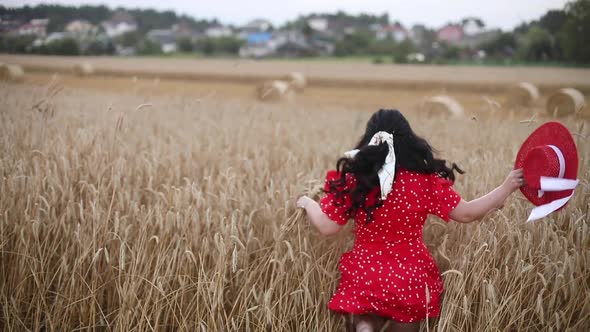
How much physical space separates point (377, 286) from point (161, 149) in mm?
1851

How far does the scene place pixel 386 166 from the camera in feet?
5.28

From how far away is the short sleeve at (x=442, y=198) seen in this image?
167 cm

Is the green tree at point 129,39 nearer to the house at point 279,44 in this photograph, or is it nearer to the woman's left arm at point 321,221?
the house at point 279,44

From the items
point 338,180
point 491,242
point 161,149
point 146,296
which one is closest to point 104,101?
point 161,149

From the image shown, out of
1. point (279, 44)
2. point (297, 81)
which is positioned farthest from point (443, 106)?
point (297, 81)

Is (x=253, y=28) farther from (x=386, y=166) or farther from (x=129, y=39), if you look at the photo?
(x=386, y=166)

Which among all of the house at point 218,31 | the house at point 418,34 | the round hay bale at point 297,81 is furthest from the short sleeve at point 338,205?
the round hay bale at point 297,81

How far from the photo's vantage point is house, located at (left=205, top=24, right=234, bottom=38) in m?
4.72

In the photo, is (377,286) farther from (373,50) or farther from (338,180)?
(373,50)

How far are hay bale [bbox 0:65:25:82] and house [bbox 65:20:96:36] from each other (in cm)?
48

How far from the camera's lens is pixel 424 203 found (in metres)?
1.69

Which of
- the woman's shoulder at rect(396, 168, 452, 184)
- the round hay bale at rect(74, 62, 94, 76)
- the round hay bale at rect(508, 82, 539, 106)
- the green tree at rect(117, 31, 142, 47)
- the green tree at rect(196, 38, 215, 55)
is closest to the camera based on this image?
the woman's shoulder at rect(396, 168, 452, 184)

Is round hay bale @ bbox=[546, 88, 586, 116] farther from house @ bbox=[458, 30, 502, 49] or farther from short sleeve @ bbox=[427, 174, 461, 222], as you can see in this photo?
short sleeve @ bbox=[427, 174, 461, 222]

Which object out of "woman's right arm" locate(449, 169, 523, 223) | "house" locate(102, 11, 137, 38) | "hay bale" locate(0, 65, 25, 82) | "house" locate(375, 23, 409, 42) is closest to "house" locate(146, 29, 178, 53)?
"house" locate(102, 11, 137, 38)
